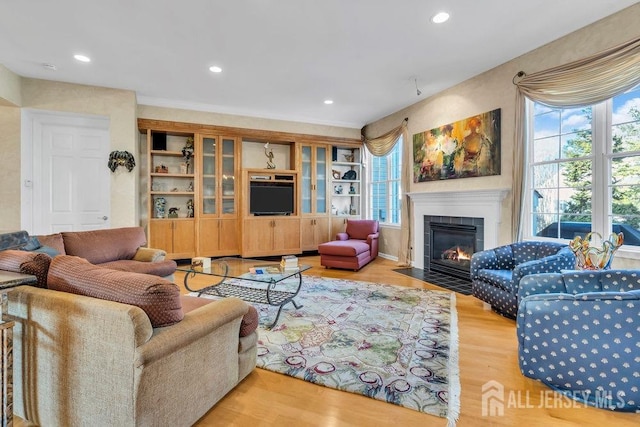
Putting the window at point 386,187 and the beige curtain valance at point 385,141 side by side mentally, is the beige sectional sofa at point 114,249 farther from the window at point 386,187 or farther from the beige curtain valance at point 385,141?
the beige curtain valance at point 385,141

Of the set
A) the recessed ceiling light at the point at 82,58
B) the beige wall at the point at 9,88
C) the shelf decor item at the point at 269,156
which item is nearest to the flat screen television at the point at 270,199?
the shelf decor item at the point at 269,156

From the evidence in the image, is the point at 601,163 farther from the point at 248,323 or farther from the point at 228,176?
the point at 228,176

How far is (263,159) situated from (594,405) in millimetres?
5886

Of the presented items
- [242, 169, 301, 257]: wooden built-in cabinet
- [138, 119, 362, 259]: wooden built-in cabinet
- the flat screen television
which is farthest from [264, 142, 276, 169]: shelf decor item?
the flat screen television

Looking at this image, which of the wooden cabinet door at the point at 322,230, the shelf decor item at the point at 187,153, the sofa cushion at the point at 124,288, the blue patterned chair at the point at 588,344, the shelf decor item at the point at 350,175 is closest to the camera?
the sofa cushion at the point at 124,288

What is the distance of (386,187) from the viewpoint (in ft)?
20.5

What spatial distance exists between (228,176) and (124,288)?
4.72 meters

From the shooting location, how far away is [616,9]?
2.73 meters

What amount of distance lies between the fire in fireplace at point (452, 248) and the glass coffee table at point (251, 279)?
245 centimetres

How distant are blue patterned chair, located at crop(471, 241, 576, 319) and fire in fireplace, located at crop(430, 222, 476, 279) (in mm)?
935

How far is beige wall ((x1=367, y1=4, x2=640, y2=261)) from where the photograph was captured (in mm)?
2818

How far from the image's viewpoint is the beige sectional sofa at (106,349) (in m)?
1.22

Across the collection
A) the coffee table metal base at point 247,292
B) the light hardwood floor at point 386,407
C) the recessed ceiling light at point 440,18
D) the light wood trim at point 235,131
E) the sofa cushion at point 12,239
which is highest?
the recessed ceiling light at point 440,18

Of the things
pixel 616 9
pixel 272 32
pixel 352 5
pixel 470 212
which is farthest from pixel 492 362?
pixel 272 32
